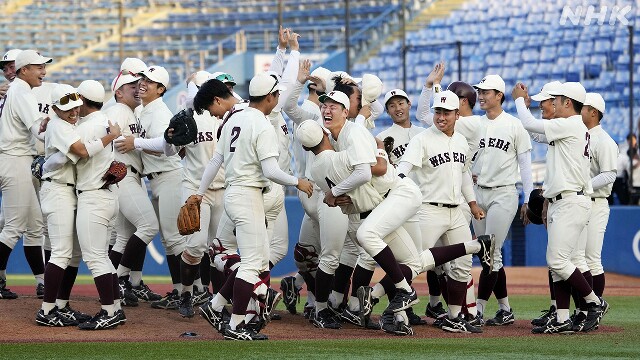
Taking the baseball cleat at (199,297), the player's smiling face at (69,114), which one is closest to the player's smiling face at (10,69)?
the player's smiling face at (69,114)

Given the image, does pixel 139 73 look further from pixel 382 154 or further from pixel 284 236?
pixel 382 154

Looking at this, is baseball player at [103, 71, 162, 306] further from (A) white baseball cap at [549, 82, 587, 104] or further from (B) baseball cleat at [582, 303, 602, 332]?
(B) baseball cleat at [582, 303, 602, 332]

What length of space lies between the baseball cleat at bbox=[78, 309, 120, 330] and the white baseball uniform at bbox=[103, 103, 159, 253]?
1188 millimetres

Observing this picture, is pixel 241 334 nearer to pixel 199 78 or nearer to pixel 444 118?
pixel 444 118

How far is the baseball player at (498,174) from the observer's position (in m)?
9.45

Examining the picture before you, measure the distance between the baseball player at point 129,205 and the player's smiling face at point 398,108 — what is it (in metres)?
2.21

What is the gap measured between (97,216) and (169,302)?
159cm

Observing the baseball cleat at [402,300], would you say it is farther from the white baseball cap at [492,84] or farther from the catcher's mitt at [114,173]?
the catcher's mitt at [114,173]

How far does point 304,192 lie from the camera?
8.10m

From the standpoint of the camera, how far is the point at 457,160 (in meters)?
8.86

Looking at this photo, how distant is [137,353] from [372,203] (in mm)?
2179

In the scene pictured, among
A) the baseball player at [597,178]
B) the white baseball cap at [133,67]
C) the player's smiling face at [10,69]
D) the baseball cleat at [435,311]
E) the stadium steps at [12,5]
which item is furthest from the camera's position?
the stadium steps at [12,5]

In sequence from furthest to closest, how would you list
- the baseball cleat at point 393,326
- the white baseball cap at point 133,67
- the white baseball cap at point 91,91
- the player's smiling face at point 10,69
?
the player's smiling face at point 10,69 → the white baseball cap at point 133,67 → the white baseball cap at point 91,91 → the baseball cleat at point 393,326

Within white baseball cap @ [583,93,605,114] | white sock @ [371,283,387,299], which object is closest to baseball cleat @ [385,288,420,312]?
white sock @ [371,283,387,299]
